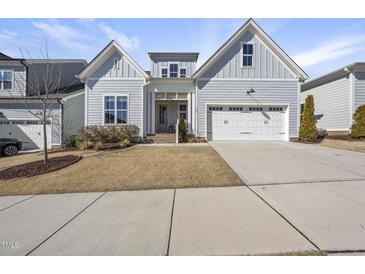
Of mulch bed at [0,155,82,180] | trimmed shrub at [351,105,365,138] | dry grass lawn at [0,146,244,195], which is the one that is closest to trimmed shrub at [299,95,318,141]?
trimmed shrub at [351,105,365,138]

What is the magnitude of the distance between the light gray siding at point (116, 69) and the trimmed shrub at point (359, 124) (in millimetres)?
13827

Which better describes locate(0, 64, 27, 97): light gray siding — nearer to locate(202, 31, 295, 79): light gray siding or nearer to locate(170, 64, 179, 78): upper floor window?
locate(170, 64, 179, 78): upper floor window

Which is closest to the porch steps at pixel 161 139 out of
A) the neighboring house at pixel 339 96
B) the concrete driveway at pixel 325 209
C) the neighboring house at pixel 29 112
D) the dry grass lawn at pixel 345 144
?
the neighboring house at pixel 29 112

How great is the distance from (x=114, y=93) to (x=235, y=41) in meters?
8.60

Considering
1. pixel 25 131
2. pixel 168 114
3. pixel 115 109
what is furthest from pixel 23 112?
pixel 168 114

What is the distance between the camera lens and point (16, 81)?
17516 mm

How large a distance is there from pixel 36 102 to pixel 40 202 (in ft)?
43.3

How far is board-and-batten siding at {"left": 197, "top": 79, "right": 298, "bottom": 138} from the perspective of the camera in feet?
49.1

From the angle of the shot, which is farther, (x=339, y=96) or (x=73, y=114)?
(x=73, y=114)

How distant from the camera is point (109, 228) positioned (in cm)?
378

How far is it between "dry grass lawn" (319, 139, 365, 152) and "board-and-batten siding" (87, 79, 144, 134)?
1152 centimetres

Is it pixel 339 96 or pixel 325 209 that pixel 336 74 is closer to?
pixel 339 96

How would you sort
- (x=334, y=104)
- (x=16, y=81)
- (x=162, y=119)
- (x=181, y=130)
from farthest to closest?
(x=162, y=119)
(x=16, y=81)
(x=334, y=104)
(x=181, y=130)

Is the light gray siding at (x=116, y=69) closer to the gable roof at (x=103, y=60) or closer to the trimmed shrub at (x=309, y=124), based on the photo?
the gable roof at (x=103, y=60)
